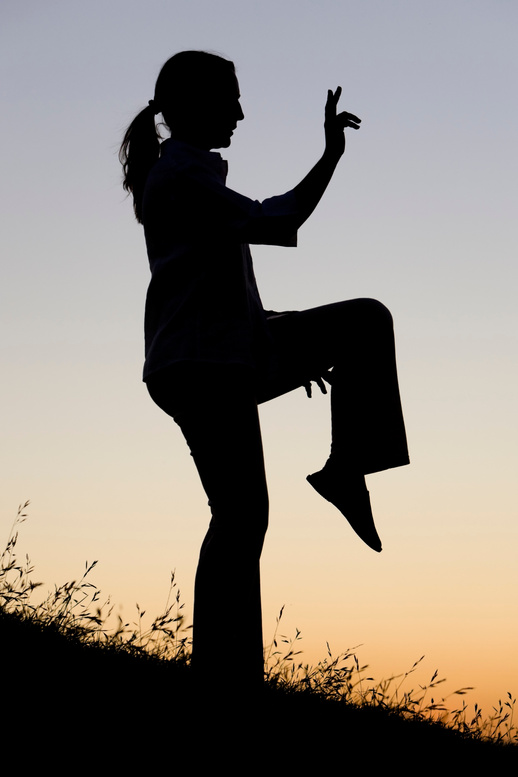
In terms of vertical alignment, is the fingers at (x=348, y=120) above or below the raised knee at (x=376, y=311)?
above

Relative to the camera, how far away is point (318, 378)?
12.8 feet

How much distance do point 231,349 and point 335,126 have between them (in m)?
0.95

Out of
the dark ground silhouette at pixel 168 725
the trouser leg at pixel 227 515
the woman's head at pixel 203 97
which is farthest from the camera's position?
the woman's head at pixel 203 97

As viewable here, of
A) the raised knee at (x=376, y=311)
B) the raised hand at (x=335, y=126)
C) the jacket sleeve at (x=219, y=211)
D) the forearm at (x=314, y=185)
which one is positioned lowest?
the raised knee at (x=376, y=311)

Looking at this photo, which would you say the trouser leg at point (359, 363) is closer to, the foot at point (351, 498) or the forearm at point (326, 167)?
the foot at point (351, 498)

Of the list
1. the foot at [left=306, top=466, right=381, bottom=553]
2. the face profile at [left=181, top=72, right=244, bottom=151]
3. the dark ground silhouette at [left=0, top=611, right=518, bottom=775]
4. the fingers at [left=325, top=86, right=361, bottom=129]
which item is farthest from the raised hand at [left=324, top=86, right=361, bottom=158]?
the dark ground silhouette at [left=0, top=611, right=518, bottom=775]

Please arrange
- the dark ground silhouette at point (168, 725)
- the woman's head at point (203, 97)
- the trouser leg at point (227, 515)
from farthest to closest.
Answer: the woman's head at point (203, 97) < the trouser leg at point (227, 515) < the dark ground silhouette at point (168, 725)

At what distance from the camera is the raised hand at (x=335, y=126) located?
3.41 meters

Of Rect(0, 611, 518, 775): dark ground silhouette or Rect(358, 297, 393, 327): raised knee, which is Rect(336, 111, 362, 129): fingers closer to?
Rect(358, 297, 393, 327): raised knee

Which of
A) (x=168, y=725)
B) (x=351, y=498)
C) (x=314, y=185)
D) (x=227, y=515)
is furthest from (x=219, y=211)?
(x=168, y=725)

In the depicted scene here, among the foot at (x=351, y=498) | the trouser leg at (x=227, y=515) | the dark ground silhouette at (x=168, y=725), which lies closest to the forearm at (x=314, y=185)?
the trouser leg at (x=227, y=515)

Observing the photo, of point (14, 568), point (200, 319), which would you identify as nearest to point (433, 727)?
point (14, 568)

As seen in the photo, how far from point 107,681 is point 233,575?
906mm

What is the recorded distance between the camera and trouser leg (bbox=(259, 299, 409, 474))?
12.1 ft
